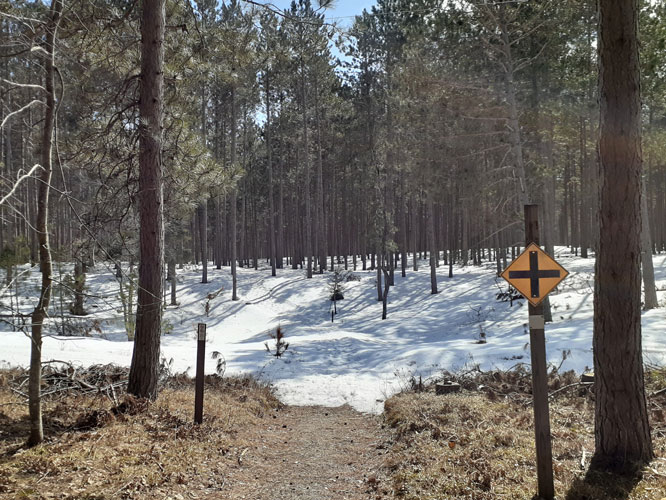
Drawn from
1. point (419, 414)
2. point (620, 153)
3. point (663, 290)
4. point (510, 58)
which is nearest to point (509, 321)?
point (663, 290)

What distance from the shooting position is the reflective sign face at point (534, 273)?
4352mm

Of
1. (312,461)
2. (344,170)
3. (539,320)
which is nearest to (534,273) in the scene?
(539,320)

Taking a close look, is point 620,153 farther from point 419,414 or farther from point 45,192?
point 45,192

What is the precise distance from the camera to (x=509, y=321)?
1925cm

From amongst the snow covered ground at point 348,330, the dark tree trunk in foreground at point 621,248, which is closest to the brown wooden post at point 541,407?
the dark tree trunk in foreground at point 621,248

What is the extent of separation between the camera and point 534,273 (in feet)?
14.5

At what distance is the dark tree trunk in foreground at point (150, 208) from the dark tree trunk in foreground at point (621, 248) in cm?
578

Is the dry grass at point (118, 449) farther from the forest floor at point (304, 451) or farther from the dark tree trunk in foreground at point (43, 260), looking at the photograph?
the dark tree trunk in foreground at point (43, 260)

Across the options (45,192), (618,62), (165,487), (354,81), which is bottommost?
(165,487)

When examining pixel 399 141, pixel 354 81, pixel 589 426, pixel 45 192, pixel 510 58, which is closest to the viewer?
pixel 45 192

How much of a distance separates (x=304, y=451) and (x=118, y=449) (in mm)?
2554

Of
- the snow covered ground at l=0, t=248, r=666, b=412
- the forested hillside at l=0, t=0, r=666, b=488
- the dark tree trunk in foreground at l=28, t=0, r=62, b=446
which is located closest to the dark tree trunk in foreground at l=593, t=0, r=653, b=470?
the forested hillside at l=0, t=0, r=666, b=488

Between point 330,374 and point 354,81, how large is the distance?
2430cm

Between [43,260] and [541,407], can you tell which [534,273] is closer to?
[541,407]
